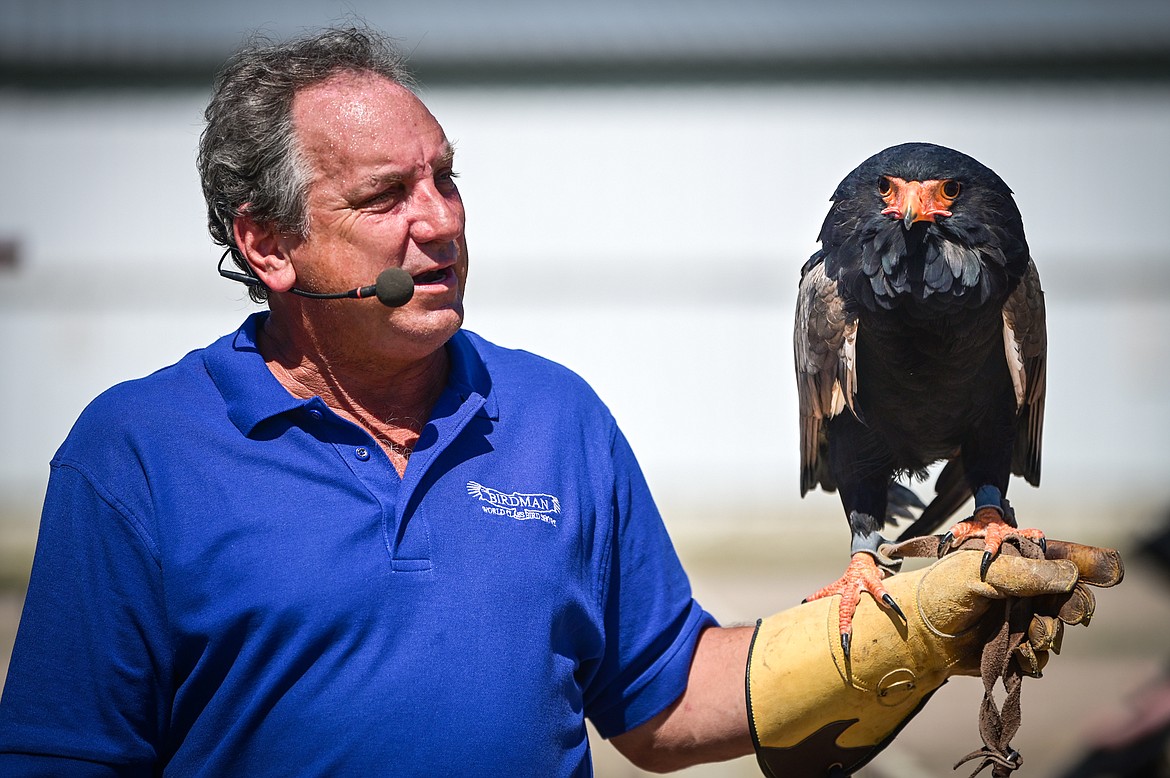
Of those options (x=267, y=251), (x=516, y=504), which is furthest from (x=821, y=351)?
(x=267, y=251)

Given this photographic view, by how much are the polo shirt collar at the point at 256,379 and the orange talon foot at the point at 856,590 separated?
2.17 feet

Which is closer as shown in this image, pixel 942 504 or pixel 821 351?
pixel 821 351

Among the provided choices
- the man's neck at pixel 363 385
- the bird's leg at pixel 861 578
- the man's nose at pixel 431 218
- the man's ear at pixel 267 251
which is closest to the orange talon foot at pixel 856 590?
the bird's leg at pixel 861 578

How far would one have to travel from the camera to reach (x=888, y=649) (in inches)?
62.6

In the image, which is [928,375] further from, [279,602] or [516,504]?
[279,602]

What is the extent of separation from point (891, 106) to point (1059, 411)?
3.01m

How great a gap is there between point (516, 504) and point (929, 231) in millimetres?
840

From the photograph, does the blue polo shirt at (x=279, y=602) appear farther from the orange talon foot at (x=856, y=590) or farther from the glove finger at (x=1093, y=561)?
the glove finger at (x=1093, y=561)

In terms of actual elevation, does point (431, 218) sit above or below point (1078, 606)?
above

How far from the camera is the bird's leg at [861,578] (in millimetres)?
1623

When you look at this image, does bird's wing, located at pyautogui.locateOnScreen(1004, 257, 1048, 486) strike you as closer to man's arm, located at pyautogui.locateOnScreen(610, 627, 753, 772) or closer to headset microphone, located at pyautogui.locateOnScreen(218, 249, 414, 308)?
man's arm, located at pyautogui.locateOnScreen(610, 627, 753, 772)

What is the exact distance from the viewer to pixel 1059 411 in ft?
28.0

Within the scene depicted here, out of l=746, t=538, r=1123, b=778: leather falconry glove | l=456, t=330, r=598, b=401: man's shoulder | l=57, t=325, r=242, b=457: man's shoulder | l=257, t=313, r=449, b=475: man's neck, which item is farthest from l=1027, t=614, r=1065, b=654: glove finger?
l=57, t=325, r=242, b=457: man's shoulder

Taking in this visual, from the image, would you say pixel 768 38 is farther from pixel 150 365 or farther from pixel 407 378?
pixel 407 378
